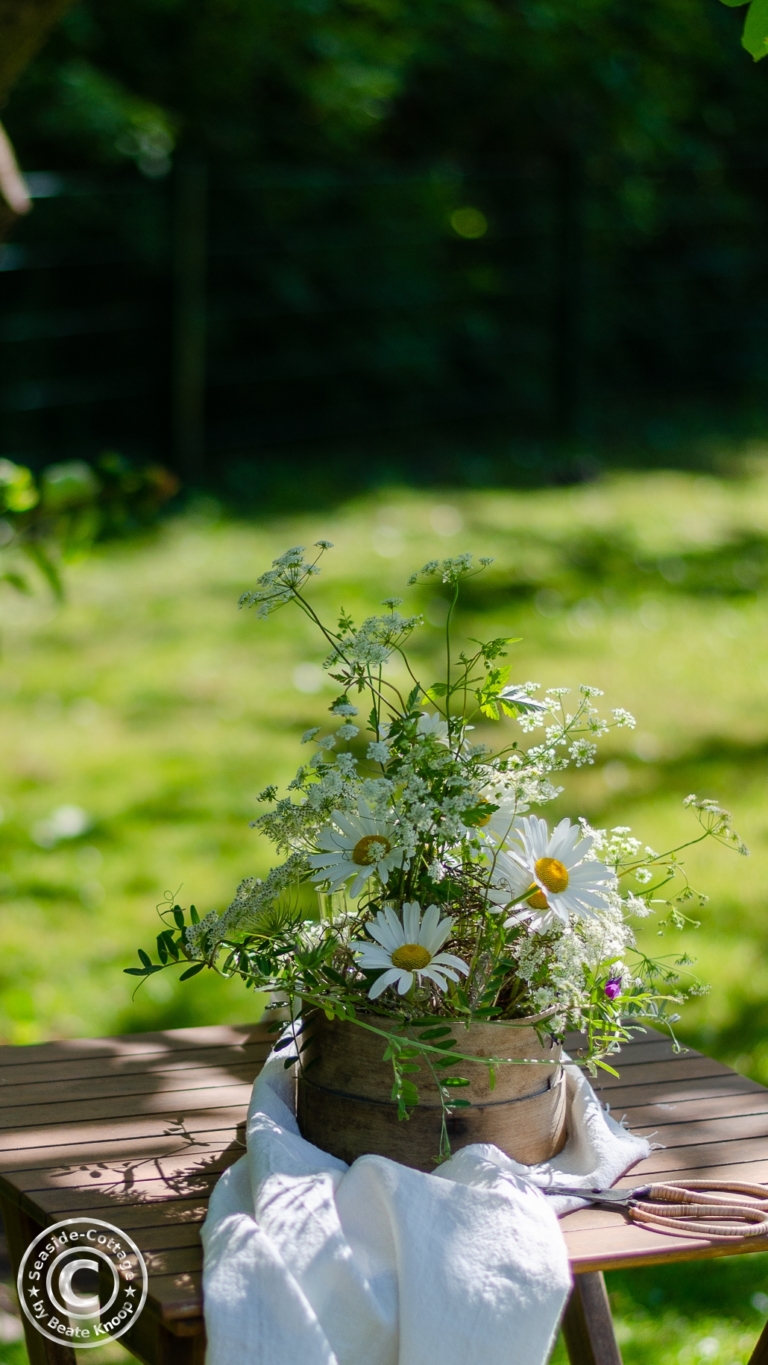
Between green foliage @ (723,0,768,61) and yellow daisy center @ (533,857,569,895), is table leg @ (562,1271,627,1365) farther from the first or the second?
green foliage @ (723,0,768,61)

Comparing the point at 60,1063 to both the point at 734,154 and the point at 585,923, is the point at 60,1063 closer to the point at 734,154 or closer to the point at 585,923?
the point at 585,923

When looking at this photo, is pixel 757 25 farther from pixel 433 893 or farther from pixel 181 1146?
pixel 181 1146

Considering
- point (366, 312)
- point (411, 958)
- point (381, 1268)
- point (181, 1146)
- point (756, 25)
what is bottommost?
point (366, 312)

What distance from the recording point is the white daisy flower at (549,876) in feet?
4.68

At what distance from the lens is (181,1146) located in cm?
156

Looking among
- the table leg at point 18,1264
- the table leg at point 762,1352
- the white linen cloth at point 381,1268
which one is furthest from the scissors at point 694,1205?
the table leg at point 18,1264

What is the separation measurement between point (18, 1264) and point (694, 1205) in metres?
0.66

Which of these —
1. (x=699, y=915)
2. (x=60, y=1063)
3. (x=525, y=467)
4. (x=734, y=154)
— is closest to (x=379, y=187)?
(x=525, y=467)

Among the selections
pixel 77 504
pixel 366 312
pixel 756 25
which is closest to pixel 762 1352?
pixel 756 25

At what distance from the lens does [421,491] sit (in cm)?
747

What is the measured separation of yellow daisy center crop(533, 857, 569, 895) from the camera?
1.43 metres

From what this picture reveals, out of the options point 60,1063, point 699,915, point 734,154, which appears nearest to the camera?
point 60,1063

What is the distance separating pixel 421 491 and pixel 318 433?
1097 millimetres

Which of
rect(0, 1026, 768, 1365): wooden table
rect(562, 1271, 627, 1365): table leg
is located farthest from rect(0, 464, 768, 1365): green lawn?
rect(0, 1026, 768, 1365): wooden table
